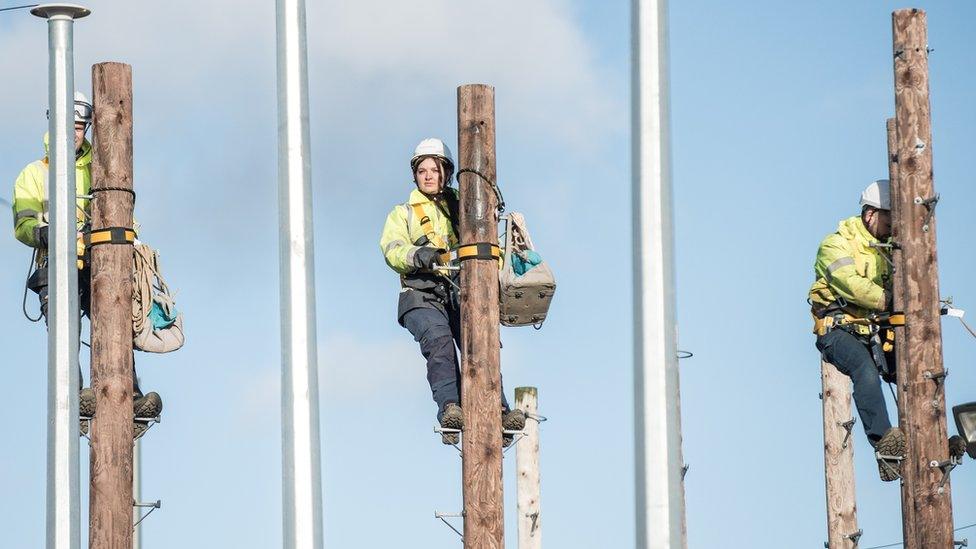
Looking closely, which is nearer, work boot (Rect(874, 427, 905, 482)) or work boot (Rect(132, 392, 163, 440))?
work boot (Rect(132, 392, 163, 440))

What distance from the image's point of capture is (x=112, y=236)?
1390 centimetres

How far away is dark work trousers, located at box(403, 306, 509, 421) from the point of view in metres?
14.7

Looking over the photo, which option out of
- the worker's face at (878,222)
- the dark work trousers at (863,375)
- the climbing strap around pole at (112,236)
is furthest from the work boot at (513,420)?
the worker's face at (878,222)

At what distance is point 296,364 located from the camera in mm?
11172

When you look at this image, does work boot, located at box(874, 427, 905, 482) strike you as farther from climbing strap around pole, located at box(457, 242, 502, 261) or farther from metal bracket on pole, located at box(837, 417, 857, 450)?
metal bracket on pole, located at box(837, 417, 857, 450)

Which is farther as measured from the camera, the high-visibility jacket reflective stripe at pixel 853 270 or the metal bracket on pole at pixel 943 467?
the high-visibility jacket reflective stripe at pixel 853 270

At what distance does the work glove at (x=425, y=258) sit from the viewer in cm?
1470

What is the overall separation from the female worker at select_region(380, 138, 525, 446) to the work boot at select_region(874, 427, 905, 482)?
9.01 ft

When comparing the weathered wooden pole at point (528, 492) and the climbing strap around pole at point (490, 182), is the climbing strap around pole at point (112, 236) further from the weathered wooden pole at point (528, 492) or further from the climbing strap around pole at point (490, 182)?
the weathered wooden pole at point (528, 492)

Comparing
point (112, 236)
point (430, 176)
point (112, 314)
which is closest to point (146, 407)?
point (112, 314)

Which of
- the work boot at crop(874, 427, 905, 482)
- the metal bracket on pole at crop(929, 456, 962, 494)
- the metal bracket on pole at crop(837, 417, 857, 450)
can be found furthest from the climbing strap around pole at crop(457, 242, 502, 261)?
the metal bracket on pole at crop(837, 417, 857, 450)

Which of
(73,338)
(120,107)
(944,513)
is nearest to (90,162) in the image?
(120,107)

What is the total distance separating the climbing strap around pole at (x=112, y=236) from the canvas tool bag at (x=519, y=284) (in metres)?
2.65

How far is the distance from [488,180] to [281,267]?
331 cm
